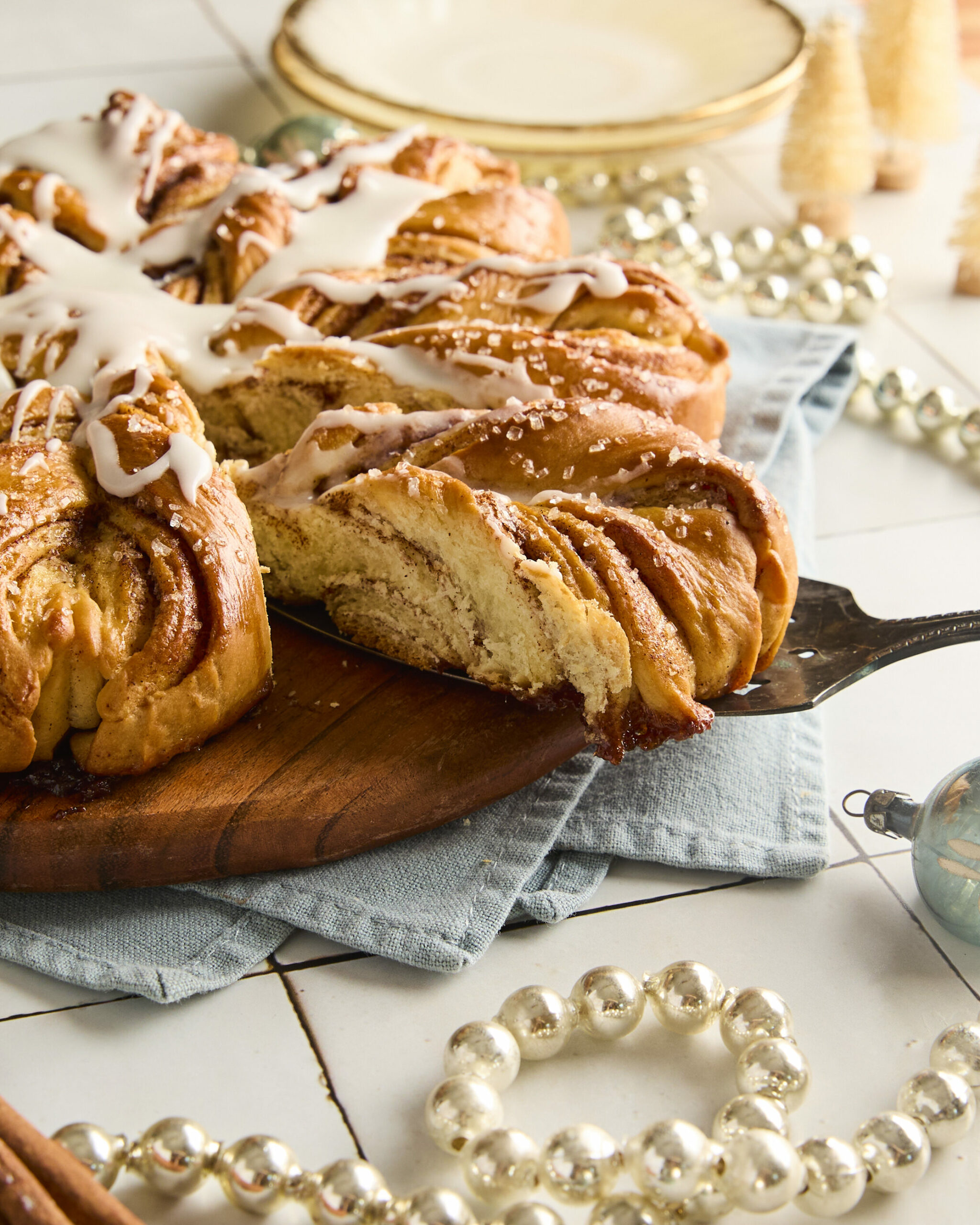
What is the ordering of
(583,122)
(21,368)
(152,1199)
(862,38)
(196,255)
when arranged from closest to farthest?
(152,1199)
(21,368)
(196,255)
(583,122)
(862,38)

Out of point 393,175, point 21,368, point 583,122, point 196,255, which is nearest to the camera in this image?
point 21,368

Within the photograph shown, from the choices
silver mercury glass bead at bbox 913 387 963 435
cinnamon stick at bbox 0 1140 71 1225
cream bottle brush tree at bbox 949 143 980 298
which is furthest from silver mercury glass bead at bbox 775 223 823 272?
cinnamon stick at bbox 0 1140 71 1225

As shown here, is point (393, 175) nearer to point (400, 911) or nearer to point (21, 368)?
point (21, 368)

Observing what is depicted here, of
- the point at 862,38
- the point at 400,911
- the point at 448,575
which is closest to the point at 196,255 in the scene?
the point at 448,575

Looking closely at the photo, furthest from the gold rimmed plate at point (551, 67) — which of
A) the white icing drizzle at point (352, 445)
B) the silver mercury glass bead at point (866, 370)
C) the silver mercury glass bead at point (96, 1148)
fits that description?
the silver mercury glass bead at point (96, 1148)

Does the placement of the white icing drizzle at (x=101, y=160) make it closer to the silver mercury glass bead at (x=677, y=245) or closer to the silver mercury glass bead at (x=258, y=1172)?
the silver mercury glass bead at (x=677, y=245)

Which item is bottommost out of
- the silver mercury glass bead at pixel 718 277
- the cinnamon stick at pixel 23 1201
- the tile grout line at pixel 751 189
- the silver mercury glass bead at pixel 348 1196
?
the tile grout line at pixel 751 189

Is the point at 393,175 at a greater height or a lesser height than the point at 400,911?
greater
